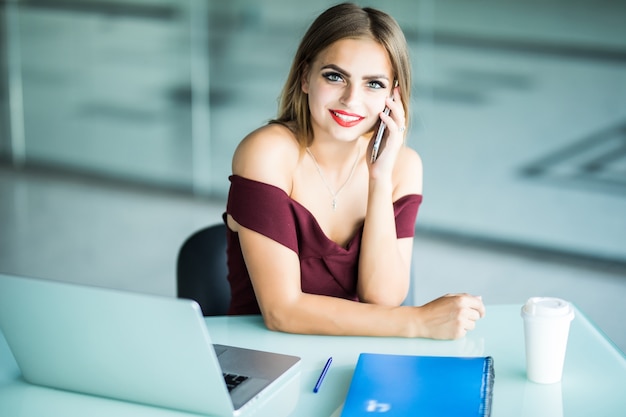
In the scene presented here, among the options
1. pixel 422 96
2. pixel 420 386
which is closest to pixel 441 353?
pixel 420 386

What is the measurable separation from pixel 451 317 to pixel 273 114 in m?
3.57

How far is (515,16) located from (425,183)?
3.38 feet

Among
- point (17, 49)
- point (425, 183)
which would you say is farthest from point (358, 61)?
point (17, 49)

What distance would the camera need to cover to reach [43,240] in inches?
186

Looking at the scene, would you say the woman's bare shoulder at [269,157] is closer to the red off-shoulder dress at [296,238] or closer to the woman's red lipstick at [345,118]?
the red off-shoulder dress at [296,238]

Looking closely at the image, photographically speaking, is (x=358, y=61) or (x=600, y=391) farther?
(x=358, y=61)

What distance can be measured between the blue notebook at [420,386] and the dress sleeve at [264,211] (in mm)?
462

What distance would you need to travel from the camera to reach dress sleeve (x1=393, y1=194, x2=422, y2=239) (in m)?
2.17

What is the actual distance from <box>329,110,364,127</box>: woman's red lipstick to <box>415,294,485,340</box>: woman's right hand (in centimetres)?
52

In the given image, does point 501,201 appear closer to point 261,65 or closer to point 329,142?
point 261,65

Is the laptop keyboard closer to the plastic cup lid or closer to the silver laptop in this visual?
the silver laptop

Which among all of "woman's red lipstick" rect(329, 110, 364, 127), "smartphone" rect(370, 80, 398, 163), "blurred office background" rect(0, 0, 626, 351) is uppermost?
"woman's red lipstick" rect(329, 110, 364, 127)

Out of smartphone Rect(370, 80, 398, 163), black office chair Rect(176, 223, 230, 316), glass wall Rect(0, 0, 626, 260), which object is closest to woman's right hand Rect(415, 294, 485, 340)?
smartphone Rect(370, 80, 398, 163)

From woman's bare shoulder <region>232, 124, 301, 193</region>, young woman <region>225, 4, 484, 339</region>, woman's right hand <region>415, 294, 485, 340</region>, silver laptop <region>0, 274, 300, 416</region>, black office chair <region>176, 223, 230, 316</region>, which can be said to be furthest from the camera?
black office chair <region>176, 223, 230, 316</region>
